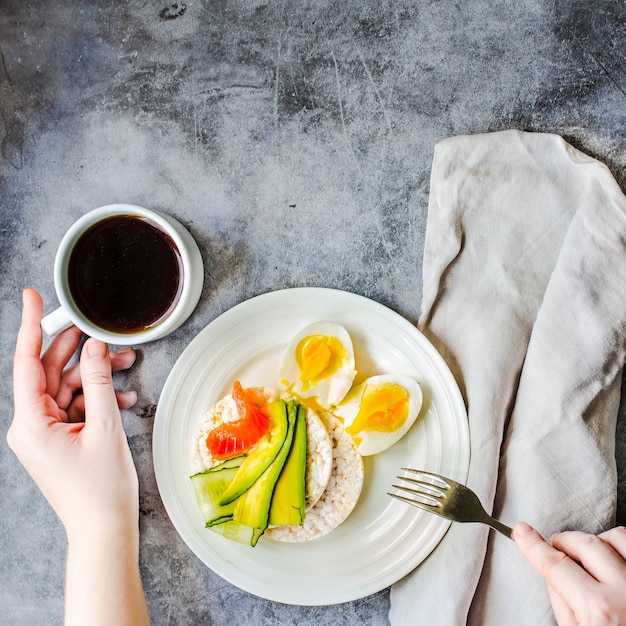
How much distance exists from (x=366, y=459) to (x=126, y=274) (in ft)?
2.06

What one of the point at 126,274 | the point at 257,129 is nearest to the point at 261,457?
the point at 126,274

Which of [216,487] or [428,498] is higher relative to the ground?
[428,498]

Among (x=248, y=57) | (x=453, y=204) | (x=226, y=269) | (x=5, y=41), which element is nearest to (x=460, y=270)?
(x=453, y=204)

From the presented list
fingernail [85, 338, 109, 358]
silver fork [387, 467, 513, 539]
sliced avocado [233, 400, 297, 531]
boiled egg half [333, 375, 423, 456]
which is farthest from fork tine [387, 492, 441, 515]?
fingernail [85, 338, 109, 358]

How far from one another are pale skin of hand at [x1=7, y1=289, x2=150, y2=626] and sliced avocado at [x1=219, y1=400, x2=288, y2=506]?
0.23m

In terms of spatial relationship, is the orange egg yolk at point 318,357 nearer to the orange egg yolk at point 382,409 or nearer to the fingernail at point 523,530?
the orange egg yolk at point 382,409

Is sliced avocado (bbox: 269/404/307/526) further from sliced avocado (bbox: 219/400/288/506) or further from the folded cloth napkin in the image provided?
the folded cloth napkin

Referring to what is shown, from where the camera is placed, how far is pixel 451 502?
1.19 m

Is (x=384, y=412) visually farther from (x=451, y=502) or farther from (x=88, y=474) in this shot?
(x=88, y=474)

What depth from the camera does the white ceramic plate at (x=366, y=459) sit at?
129 centimetres

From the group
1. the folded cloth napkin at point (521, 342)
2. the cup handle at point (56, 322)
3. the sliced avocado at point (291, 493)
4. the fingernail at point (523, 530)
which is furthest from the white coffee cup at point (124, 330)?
the fingernail at point (523, 530)

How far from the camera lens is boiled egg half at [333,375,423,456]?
1.26 metres

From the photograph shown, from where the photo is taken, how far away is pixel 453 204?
4.29ft

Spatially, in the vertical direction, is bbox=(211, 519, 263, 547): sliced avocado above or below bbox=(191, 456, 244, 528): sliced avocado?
below
